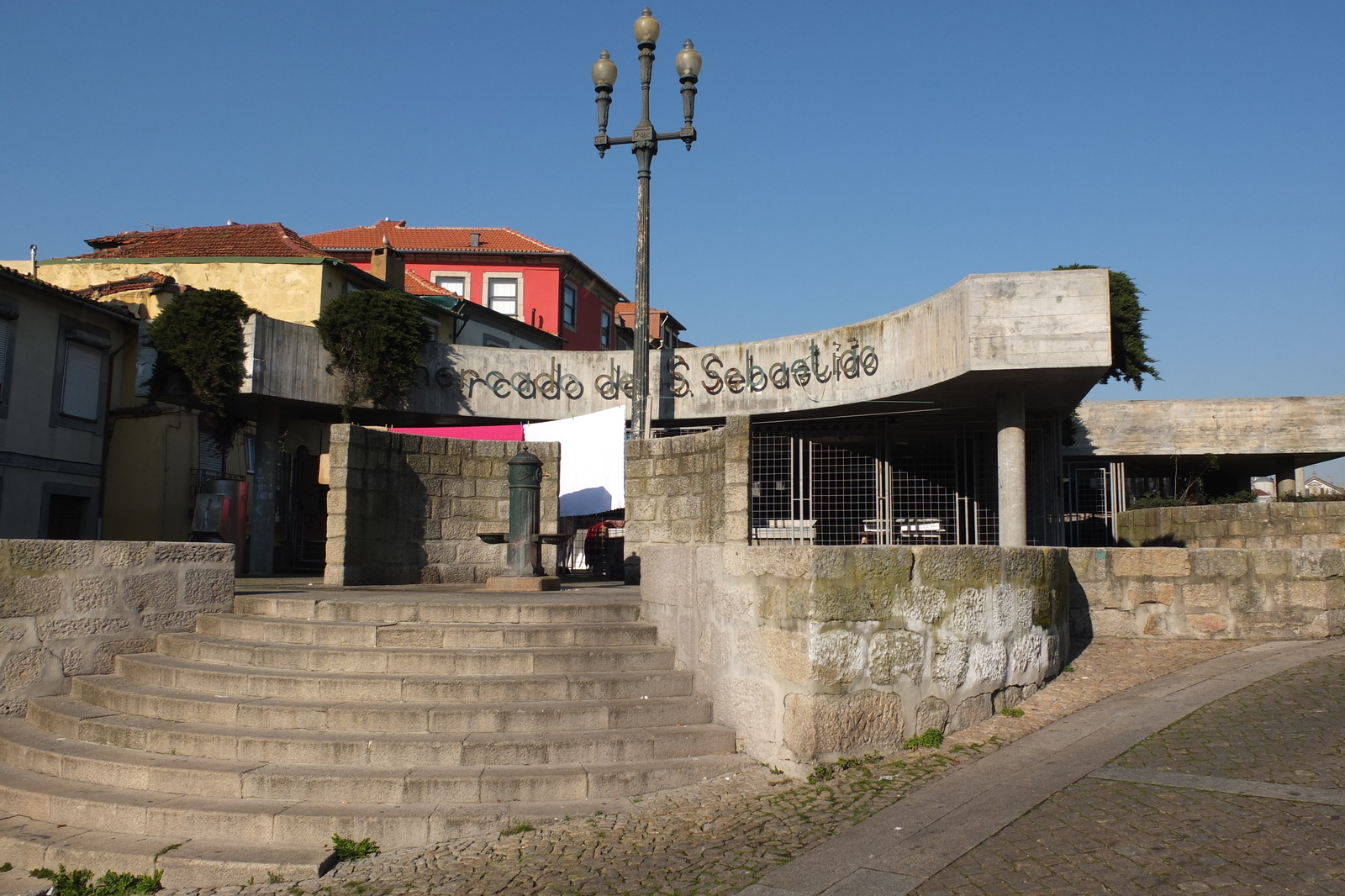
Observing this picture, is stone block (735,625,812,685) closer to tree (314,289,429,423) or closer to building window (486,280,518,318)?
tree (314,289,429,423)

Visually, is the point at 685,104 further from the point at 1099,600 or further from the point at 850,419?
the point at 1099,600

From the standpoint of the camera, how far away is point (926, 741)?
601 cm

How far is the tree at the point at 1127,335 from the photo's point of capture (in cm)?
2014

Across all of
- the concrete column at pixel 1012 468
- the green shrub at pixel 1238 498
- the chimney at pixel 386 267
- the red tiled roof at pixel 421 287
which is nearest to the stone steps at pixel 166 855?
the concrete column at pixel 1012 468

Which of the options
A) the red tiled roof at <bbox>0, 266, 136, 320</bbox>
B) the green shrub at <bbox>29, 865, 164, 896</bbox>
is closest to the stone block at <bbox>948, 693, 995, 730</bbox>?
the green shrub at <bbox>29, 865, 164, 896</bbox>

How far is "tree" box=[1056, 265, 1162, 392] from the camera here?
20.1m

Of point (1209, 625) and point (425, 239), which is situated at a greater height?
point (425, 239)

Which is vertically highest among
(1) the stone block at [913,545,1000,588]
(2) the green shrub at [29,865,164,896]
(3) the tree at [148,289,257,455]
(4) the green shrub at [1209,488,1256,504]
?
(3) the tree at [148,289,257,455]

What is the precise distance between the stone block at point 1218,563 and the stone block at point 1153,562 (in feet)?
0.25

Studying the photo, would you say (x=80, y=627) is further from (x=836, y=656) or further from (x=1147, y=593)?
(x=1147, y=593)

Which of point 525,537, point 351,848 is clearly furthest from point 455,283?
point 351,848

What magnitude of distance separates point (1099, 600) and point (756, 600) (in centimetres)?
432

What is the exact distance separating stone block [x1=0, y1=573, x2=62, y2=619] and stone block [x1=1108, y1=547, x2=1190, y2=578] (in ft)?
28.1

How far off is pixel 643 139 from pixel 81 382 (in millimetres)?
13376
